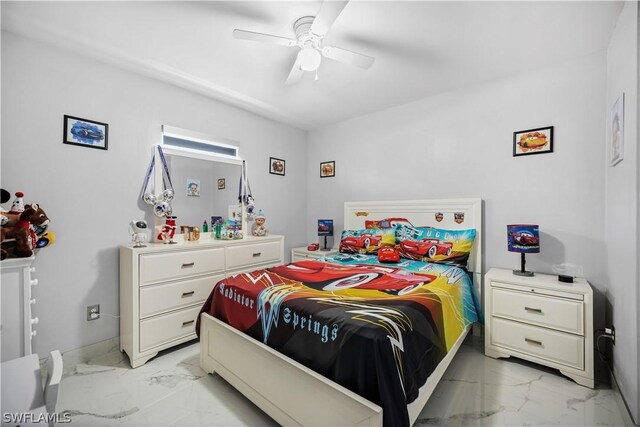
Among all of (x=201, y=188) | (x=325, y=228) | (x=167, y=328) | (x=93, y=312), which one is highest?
(x=201, y=188)

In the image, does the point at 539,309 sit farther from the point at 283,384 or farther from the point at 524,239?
the point at 283,384

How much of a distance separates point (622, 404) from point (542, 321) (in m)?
0.56

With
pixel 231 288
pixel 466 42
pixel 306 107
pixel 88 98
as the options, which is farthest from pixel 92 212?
pixel 466 42

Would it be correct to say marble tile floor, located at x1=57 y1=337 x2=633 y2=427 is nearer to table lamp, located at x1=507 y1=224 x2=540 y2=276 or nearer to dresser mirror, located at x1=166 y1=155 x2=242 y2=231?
table lamp, located at x1=507 y1=224 x2=540 y2=276

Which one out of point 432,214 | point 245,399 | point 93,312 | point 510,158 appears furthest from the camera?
point 432,214

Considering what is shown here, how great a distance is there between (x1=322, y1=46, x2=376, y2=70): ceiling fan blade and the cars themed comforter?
162 cm

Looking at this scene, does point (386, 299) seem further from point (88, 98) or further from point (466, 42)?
point (88, 98)

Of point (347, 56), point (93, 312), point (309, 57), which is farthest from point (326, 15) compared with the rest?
point (93, 312)

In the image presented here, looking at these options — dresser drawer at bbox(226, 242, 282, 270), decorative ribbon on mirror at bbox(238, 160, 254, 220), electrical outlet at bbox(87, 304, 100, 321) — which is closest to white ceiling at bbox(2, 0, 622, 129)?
decorative ribbon on mirror at bbox(238, 160, 254, 220)

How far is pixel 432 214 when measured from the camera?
304 cm

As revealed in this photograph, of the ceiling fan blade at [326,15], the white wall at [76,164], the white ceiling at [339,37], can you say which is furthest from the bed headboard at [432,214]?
the white wall at [76,164]

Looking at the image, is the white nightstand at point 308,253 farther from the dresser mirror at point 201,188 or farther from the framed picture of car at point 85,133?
the framed picture of car at point 85,133

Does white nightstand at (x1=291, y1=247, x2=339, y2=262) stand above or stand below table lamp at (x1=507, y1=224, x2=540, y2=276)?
below

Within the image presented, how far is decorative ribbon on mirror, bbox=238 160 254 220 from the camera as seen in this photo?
11.3 feet
